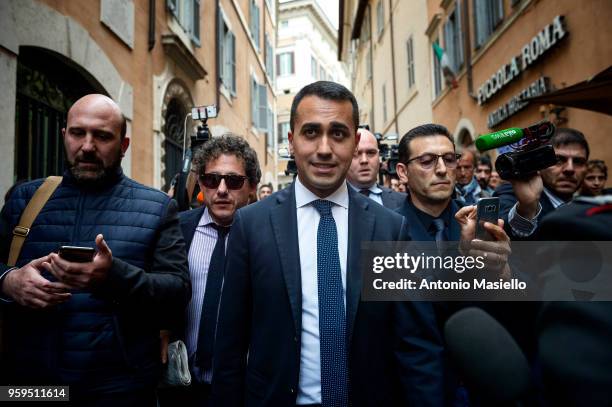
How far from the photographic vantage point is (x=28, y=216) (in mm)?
1947

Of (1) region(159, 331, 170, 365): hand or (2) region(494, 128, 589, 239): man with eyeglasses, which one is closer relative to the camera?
(2) region(494, 128, 589, 239): man with eyeglasses

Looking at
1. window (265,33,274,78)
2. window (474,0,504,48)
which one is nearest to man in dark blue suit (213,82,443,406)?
window (474,0,504,48)

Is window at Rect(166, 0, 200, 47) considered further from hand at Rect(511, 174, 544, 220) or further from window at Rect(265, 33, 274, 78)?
window at Rect(265, 33, 274, 78)

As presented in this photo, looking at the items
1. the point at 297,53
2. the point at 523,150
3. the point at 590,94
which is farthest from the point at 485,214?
the point at 297,53

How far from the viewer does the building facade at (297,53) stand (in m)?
32.9

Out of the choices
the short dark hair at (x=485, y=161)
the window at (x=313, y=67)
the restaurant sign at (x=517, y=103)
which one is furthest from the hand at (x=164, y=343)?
the window at (x=313, y=67)

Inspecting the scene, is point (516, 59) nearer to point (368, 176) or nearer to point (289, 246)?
point (368, 176)

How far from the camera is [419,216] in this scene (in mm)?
2438

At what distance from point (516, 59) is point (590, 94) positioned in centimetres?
406

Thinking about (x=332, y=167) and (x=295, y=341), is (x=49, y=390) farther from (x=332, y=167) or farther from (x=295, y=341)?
(x=332, y=167)

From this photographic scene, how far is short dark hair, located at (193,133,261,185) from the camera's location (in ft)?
8.96

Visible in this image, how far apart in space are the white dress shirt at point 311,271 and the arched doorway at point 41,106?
4.02 meters

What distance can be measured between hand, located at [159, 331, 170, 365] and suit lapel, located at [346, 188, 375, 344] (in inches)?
39.7

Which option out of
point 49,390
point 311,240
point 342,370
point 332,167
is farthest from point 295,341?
point 49,390
